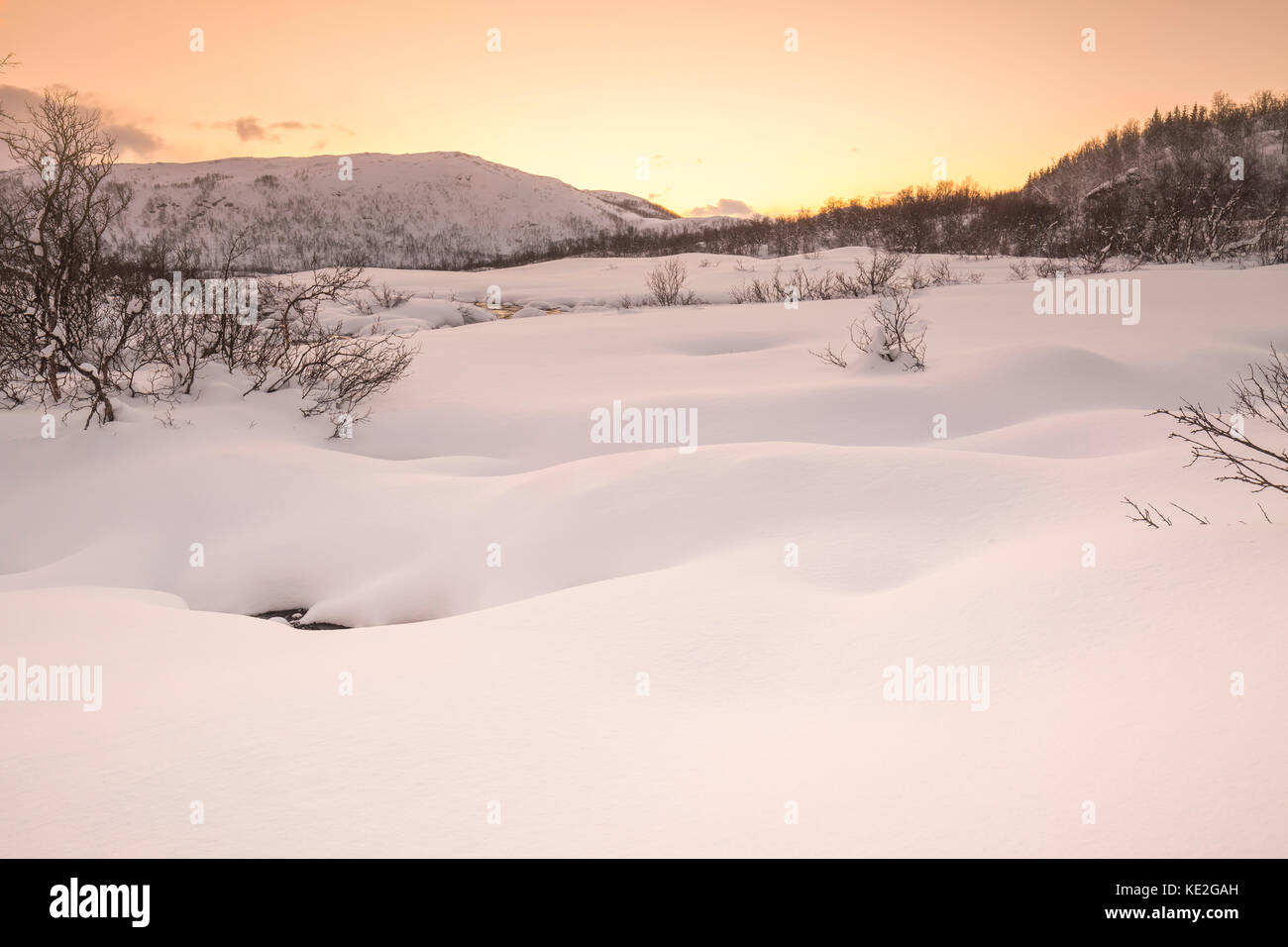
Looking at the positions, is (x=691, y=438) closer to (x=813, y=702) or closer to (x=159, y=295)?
(x=813, y=702)

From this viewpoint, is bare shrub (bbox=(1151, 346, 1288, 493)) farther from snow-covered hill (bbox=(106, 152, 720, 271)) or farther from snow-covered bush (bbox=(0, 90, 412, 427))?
snow-covered hill (bbox=(106, 152, 720, 271))

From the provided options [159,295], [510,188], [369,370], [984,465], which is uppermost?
[510,188]

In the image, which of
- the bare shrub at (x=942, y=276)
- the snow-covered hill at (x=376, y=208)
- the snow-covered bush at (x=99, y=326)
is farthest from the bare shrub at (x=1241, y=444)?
the snow-covered hill at (x=376, y=208)

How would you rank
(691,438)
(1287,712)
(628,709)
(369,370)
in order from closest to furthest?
(1287,712)
(628,709)
(691,438)
(369,370)

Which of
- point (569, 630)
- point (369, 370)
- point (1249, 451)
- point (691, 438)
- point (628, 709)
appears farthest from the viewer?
point (369, 370)

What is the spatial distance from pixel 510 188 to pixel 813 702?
3979 inches

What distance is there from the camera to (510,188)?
9400cm

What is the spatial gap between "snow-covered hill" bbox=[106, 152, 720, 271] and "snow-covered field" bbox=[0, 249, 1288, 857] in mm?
65229

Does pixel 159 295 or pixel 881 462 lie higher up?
pixel 159 295

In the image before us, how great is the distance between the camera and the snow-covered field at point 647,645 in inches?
67.0

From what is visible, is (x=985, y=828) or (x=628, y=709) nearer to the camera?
(x=985, y=828)

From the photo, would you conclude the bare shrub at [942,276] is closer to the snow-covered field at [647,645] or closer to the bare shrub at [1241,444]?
the snow-covered field at [647,645]

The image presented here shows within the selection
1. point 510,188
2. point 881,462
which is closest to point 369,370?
point 881,462

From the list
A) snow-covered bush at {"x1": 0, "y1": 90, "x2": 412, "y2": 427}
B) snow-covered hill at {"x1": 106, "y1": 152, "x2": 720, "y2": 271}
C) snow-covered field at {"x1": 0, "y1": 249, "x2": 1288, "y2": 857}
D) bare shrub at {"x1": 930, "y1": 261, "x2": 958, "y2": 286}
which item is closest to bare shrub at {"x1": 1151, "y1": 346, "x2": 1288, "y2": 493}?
snow-covered field at {"x1": 0, "y1": 249, "x2": 1288, "y2": 857}
